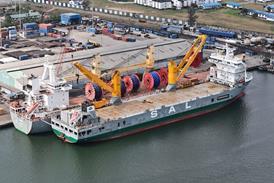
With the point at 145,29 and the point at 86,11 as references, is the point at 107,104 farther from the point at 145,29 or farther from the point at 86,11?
the point at 86,11

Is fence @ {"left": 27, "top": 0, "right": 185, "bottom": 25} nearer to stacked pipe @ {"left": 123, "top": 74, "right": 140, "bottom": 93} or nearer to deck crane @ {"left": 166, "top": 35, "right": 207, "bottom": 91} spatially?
deck crane @ {"left": 166, "top": 35, "right": 207, "bottom": 91}

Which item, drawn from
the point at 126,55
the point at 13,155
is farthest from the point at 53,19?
the point at 13,155

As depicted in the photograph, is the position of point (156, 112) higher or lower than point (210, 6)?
lower

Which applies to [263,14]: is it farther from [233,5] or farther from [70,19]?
[70,19]

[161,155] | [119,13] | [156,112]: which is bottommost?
[161,155]

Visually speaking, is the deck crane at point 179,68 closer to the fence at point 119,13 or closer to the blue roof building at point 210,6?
the fence at point 119,13

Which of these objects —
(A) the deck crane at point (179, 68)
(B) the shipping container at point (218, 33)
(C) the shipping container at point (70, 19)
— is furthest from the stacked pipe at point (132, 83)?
(C) the shipping container at point (70, 19)

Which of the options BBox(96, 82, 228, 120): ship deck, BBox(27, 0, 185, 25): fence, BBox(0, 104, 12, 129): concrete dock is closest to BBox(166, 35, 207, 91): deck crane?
BBox(96, 82, 228, 120): ship deck

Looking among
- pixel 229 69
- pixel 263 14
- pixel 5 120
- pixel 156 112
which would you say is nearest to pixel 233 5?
pixel 263 14
